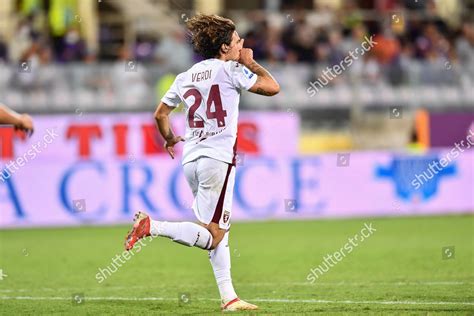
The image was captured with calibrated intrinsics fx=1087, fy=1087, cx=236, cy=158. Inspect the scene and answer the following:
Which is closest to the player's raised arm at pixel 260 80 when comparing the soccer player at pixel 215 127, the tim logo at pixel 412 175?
the soccer player at pixel 215 127

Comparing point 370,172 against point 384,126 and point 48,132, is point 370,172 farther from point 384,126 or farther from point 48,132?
point 48,132

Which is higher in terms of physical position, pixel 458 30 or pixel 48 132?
pixel 458 30

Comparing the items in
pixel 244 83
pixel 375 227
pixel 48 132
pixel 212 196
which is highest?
pixel 244 83

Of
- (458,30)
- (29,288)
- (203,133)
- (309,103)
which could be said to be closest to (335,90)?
(309,103)

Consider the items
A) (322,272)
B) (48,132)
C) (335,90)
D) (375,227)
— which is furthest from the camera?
(335,90)

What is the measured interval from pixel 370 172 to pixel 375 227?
2233 mm

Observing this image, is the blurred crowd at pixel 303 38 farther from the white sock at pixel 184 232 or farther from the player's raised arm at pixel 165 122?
the white sock at pixel 184 232

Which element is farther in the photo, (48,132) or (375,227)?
(48,132)

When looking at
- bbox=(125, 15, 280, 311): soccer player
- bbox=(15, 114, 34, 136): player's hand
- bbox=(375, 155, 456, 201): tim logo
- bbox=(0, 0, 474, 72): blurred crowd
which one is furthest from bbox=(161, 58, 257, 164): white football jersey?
bbox=(0, 0, 474, 72): blurred crowd

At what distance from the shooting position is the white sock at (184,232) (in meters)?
8.48

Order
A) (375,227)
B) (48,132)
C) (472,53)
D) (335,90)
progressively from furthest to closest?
(472,53) < (335,90) < (48,132) < (375,227)

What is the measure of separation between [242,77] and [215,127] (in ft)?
1.54

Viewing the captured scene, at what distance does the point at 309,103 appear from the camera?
864 inches

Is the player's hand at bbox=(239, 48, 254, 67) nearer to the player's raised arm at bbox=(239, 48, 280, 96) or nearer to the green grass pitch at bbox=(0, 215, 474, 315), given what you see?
the player's raised arm at bbox=(239, 48, 280, 96)
